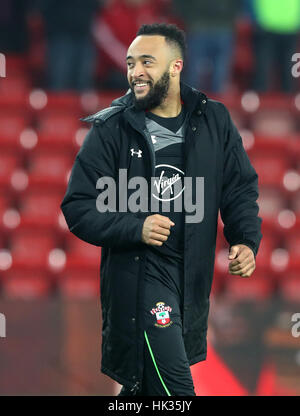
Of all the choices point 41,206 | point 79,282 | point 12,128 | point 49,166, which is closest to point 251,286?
point 79,282

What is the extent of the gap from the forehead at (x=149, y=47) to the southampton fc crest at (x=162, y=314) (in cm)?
85

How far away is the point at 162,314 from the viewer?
3.09 m

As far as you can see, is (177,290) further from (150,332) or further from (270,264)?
(270,264)

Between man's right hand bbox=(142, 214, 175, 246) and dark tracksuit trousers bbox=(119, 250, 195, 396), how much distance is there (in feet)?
0.55

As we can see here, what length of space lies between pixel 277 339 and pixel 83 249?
1.74m

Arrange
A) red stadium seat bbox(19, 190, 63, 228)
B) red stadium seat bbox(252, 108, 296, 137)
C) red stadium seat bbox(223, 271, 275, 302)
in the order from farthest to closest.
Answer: red stadium seat bbox(252, 108, 296, 137) < red stadium seat bbox(19, 190, 63, 228) < red stadium seat bbox(223, 271, 275, 302)

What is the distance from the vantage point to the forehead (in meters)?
3.12

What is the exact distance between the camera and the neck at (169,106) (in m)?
3.24

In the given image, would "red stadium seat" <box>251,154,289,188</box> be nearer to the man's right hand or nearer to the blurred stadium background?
the blurred stadium background

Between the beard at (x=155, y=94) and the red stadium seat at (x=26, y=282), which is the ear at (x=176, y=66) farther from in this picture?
the red stadium seat at (x=26, y=282)

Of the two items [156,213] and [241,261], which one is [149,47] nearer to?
[156,213]

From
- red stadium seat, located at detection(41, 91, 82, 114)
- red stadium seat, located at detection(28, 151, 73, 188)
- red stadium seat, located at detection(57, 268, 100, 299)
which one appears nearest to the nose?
red stadium seat, located at detection(57, 268, 100, 299)

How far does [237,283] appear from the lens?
605cm

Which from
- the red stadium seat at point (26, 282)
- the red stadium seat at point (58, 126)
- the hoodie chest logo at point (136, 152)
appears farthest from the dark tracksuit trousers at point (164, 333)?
the red stadium seat at point (58, 126)
